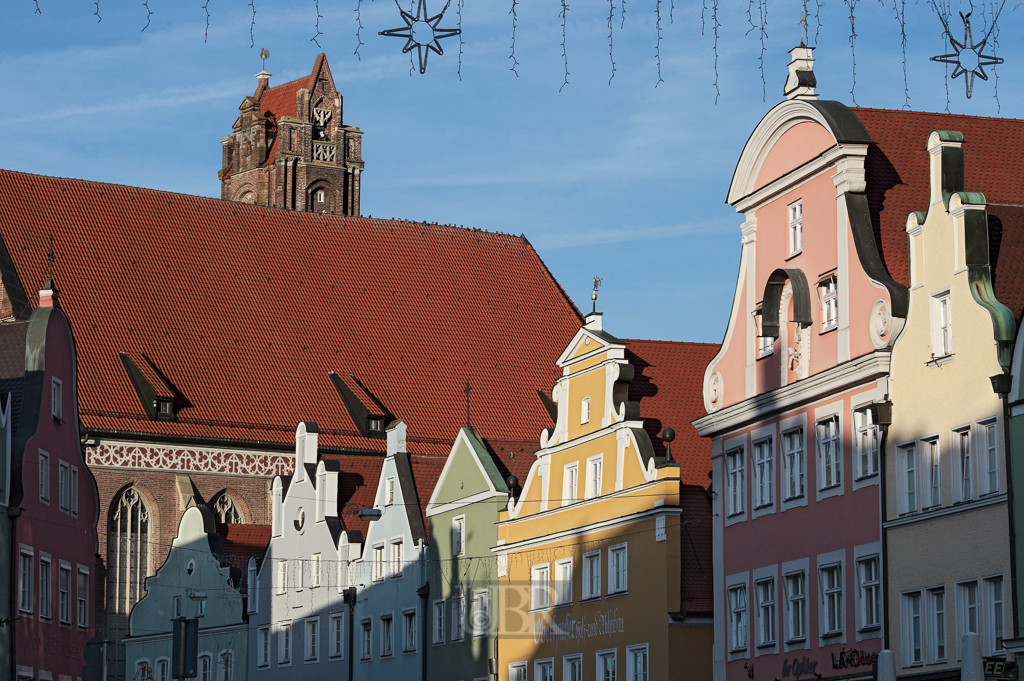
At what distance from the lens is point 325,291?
5753 centimetres

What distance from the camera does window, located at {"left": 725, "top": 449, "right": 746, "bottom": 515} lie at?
29.8 m

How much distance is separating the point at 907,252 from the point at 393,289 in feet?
109

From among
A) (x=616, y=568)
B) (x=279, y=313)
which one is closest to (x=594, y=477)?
(x=616, y=568)

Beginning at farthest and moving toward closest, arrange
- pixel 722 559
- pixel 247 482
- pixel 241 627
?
pixel 247 482 → pixel 241 627 → pixel 722 559

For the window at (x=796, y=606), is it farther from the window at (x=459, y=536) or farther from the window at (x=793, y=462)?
the window at (x=459, y=536)

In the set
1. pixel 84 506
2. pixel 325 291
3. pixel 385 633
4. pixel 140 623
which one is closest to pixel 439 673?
pixel 385 633

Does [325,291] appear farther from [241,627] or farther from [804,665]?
[804,665]

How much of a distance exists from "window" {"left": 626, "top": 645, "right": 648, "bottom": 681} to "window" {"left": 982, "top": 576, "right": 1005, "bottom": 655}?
30.2 feet

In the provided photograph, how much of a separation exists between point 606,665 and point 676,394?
18.2 ft

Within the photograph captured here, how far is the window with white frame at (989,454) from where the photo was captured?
23.0m

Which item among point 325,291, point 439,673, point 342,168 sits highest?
point 342,168

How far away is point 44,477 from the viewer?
31062 mm

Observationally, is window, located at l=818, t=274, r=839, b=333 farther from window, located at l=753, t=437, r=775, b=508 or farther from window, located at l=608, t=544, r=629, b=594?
window, located at l=608, t=544, r=629, b=594

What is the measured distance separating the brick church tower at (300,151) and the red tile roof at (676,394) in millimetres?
39626
